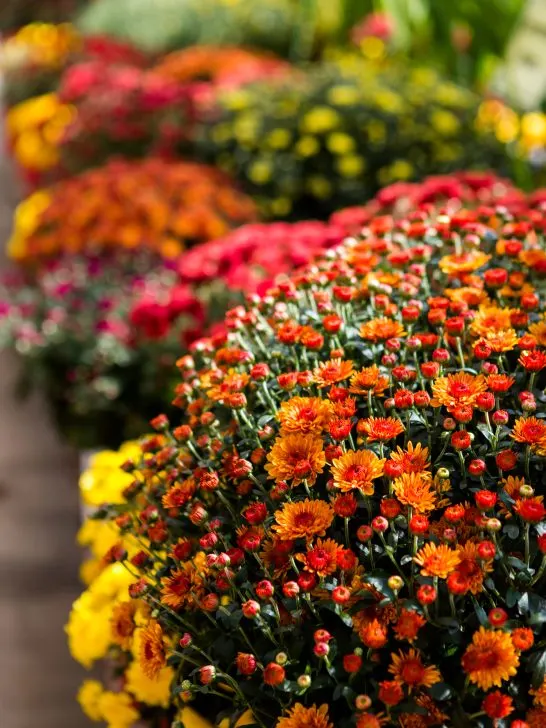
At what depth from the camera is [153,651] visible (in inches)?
38.4

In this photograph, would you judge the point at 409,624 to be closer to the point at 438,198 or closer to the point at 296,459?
the point at 296,459

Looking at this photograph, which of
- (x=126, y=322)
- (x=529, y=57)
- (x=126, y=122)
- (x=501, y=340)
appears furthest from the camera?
(x=126, y=122)

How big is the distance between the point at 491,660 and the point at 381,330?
0.45 metres

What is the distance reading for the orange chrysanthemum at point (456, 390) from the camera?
38.4 inches

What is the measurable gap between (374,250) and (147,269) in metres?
1.54

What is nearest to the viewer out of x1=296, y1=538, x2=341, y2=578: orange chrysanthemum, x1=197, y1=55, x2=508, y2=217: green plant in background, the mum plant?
x1=296, y1=538, x2=341, y2=578: orange chrysanthemum

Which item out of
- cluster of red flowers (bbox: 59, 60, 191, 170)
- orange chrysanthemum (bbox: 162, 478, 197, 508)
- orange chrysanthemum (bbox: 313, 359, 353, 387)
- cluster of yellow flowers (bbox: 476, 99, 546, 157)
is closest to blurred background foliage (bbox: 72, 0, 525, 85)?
cluster of yellow flowers (bbox: 476, 99, 546, 157)

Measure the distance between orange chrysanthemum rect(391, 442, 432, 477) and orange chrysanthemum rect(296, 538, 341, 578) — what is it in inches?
4.4

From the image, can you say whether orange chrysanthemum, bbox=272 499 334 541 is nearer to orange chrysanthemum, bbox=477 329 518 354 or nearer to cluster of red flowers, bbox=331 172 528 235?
orange chrysanthemum, bbox=477 329 518 354

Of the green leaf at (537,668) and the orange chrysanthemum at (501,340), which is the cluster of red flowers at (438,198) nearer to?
the orange chrysanthemum at (501,340)

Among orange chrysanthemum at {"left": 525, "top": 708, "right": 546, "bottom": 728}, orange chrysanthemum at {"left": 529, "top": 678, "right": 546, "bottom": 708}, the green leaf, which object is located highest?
the green leaf

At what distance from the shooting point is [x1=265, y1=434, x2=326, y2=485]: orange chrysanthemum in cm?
97

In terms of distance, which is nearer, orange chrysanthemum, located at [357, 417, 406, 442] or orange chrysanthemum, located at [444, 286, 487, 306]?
orange chrysanthemum, located at [357, 417, 406, 442]

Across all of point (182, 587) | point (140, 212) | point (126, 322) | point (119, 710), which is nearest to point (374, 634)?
point (182, 587)
